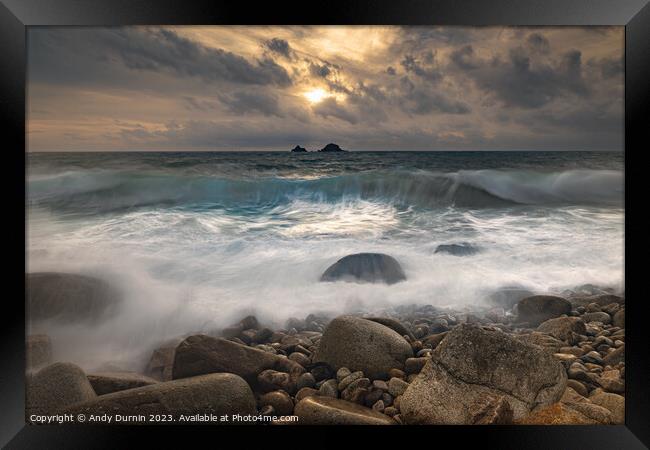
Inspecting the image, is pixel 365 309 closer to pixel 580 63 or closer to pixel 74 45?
pixel 580 63

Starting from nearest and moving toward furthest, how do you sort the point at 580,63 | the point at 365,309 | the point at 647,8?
the point at 647,8 → the point at 580,63 → the point at 365,309

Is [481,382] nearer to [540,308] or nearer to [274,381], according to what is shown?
[540,308]

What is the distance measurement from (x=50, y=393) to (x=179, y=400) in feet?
2.74

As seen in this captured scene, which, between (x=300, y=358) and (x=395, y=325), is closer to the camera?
(x=300, y=358)

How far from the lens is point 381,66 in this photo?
2635 millimetres

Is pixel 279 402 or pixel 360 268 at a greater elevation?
pixel 360 268

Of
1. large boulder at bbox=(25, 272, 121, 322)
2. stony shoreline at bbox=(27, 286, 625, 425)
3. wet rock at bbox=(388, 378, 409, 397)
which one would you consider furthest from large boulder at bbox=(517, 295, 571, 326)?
large boulder at bbox=(25, 272, 121, 322)

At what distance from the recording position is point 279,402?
242cm

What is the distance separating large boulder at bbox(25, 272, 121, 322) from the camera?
2467 millimetres

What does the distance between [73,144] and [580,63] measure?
3487 mm

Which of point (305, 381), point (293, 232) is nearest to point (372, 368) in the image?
point (305, 381)

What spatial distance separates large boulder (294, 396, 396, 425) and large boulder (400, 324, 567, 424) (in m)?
0.19

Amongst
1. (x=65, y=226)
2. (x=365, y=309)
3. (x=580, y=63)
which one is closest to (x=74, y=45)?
(x=65, y=226)

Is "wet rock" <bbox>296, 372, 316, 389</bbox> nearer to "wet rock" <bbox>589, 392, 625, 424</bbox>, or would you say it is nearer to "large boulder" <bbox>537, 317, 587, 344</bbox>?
"large boulder" <bbox>537, 317, 587, 344</bbox>
